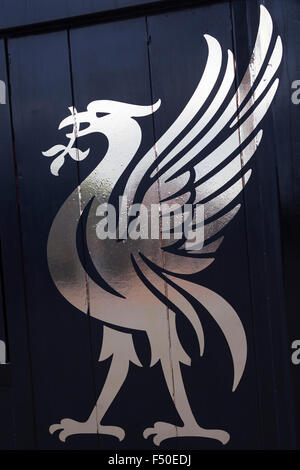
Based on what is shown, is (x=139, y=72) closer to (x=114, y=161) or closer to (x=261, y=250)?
(x=114, y=161)

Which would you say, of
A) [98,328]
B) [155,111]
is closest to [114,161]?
[155,111]

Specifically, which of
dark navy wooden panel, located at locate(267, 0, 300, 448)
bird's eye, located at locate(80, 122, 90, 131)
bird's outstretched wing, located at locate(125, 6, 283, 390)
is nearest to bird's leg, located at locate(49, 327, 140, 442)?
bird's outstretched wing, located at locate(125, 6, 283, 390)

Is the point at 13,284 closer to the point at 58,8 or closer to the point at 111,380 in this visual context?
the point at 111,380

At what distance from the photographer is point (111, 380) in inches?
68.0

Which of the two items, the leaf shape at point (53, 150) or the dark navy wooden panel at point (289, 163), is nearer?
the dark navy wooden panel at point (289, 163)

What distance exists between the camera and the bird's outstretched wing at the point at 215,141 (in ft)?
5.21

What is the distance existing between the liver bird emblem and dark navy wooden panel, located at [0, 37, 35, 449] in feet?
0.48

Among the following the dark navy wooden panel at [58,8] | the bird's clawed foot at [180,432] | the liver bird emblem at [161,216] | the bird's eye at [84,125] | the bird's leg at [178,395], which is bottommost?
the bird's clawed foot at [180,432]

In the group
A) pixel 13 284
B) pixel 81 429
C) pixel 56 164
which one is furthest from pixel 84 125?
pixel 81 429

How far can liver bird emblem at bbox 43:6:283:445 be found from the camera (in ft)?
5.29

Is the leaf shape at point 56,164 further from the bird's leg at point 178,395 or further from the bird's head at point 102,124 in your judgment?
the bird's leg at point 178,395

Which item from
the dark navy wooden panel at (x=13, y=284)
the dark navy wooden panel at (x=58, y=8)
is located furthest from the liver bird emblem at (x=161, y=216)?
the dark navy wooden panel at (x=58, y=8)

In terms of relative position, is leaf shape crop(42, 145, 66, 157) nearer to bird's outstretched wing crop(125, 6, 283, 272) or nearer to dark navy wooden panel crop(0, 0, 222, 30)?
bird's outstretched wing crop(125, 6, 283, 272)

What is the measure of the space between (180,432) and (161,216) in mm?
811
